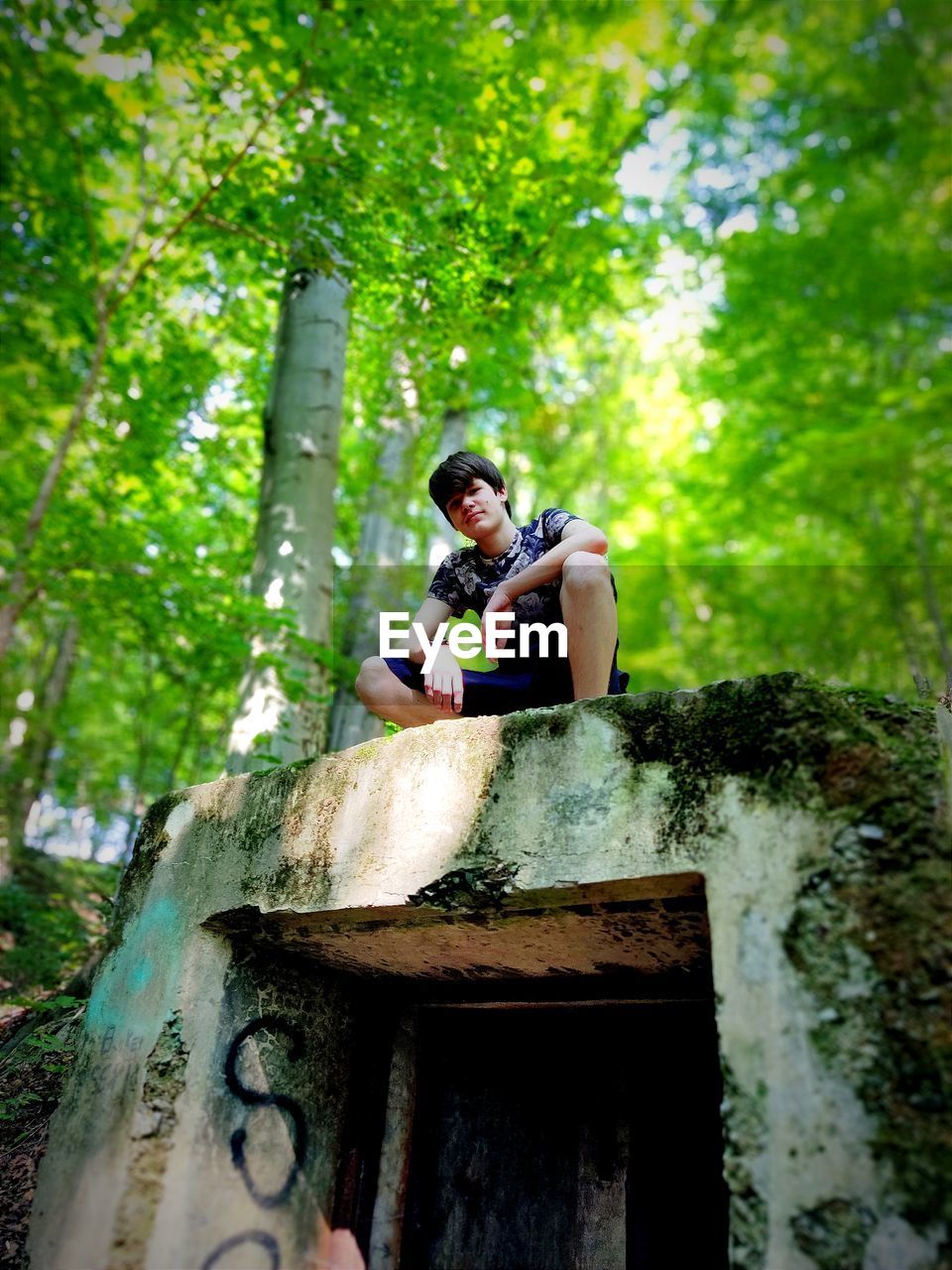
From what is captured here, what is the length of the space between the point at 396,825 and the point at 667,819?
29.9 inches

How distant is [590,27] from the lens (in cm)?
702

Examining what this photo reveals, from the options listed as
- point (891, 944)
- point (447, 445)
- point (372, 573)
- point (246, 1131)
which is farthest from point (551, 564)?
point (447, 445)

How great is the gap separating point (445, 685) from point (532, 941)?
0.80 metres

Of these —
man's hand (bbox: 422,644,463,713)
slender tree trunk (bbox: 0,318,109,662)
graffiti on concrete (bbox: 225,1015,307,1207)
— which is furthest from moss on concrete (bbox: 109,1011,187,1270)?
slender tree trunk (bbox: 0,318,109,662)

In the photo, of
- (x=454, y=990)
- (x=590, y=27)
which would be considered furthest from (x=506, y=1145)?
(x=590, y=27)

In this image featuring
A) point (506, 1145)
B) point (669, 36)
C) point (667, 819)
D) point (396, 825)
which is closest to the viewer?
point (667, 819)

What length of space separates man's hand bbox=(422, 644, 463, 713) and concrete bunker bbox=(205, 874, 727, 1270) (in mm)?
660

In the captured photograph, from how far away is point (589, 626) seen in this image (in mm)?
2266

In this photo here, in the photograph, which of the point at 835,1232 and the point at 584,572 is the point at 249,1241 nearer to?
the point at 835,1232

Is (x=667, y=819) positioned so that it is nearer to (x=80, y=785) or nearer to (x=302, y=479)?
(x=302, y=479)

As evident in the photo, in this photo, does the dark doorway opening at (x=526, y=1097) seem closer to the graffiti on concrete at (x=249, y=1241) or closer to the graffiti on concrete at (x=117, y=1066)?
the graffiti on concrete at (x=249, y=1241)

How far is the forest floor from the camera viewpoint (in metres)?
2.49

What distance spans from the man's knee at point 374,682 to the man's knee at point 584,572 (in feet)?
2.23

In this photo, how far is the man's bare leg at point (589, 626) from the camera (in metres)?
2.26
